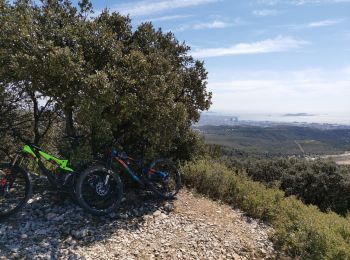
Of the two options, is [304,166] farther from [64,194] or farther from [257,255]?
[64,194]

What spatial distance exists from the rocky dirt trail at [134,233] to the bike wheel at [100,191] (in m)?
0.28

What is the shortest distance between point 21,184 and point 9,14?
410cm

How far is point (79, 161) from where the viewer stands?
312 inches

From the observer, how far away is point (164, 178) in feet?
30.8

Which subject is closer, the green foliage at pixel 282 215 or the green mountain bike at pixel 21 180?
the green mountain bike at pixel 21 180

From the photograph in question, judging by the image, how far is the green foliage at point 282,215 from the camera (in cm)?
730

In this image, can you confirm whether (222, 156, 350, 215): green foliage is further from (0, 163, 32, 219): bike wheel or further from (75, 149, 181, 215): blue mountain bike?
(0, 163, 32, 219): bike wheel

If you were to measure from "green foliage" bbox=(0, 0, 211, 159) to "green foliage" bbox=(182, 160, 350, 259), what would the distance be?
2053 millimetres

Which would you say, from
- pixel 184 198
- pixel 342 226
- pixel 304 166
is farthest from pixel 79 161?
pixel 304 166

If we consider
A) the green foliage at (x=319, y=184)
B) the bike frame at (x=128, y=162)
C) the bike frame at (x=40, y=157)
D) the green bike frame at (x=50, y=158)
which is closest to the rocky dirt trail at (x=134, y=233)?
Result: the bike frame at (x=128, y=162)

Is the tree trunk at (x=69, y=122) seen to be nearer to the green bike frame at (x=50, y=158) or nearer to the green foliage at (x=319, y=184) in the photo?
the green bike frame at (x=50, y=158)

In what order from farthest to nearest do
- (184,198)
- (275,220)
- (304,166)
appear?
(304,166), (184,198), (275,220)

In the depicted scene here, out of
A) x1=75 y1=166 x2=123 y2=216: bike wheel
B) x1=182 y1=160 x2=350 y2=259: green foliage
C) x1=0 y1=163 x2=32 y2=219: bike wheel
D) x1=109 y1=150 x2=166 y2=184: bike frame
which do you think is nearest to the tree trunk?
x1=109 y1=150 x2=166 y2=184: bike frame

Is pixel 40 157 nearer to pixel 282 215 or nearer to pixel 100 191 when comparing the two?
pixel 100 191
